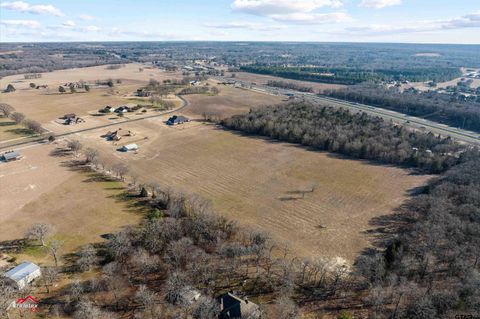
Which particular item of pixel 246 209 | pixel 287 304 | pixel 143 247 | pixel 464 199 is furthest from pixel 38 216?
pixel 464 199

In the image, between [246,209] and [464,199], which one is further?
[246,209]

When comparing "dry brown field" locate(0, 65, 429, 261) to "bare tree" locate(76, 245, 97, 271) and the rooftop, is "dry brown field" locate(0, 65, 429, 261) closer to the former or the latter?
"bare tree" locate(76, 245, 97, 271)

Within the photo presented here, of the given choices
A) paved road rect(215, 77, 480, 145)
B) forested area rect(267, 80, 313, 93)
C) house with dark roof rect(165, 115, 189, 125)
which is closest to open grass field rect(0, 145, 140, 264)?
house with dark roof rect(165, 115, 189, 125)

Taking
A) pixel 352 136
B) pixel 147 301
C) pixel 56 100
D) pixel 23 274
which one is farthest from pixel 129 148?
pixel 56 100

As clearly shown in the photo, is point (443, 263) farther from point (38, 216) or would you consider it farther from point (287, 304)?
point (38, 216)

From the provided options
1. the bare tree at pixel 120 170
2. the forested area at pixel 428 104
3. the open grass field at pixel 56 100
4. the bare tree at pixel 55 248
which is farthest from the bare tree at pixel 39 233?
the forested area at pixel 428 104
